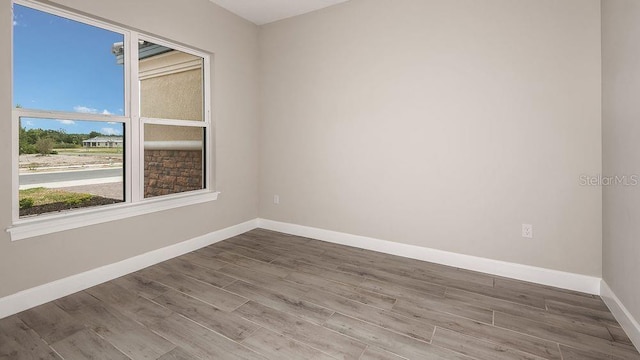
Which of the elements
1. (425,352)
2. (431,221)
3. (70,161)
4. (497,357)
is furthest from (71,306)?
(431,221)

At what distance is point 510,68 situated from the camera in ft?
8.89

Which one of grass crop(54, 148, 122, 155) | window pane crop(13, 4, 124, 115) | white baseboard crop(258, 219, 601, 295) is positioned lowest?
white baseboard crop(258, 219, 601, 295)

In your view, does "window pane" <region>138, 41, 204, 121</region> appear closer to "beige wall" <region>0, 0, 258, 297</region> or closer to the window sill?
"beige wall" <region>0, 0, 258, 297</region>

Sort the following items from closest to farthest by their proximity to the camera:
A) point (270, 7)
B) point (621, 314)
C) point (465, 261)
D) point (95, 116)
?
point (621, 314) → point (95, 116) → point (465, 261) → point (270, 7)

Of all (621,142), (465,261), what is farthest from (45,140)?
(621,142)

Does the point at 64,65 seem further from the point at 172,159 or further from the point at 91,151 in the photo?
the point at 172,159

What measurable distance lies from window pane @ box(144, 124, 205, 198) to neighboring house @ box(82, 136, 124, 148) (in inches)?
9.4

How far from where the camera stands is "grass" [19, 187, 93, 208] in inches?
90.2

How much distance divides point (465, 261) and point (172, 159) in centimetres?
320

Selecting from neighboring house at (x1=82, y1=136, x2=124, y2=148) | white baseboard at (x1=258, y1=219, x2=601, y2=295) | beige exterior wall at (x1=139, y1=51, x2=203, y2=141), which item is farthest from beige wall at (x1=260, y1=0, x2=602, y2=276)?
neighboring house at (x1=82, y1=136, x2=124, y2=148)

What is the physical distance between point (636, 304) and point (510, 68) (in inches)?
76.4

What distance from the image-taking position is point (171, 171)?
11.0ft

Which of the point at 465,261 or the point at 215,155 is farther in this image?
the point at 215,155

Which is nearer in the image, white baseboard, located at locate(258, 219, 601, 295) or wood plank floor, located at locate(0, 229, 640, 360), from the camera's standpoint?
wood plank floor, located at locate(0, 229, 640, 360)
